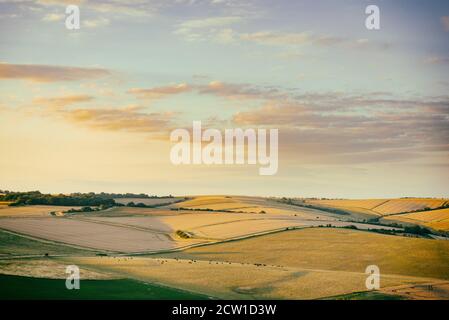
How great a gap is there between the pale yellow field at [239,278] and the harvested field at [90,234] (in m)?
16.2

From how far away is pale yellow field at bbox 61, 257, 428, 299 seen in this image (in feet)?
152

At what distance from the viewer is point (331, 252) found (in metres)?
68.8

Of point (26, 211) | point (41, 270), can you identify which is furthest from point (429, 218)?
point (41, 270)

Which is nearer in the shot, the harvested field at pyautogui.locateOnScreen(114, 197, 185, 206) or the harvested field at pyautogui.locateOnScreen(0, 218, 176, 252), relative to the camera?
the harvested field at pyautogui.locateOnScreen(0, 218, 176, 252)

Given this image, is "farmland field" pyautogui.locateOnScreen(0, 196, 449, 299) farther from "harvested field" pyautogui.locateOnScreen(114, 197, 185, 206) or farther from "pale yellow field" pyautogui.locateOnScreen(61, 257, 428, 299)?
"harvested field" pyautogui.locateOnScreen(114, 197, 185, 206)

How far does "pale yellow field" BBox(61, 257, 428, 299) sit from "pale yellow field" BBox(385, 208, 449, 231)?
189ft

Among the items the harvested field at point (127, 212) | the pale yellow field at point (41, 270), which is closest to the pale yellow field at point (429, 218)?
the harvested field at point (127, 212)

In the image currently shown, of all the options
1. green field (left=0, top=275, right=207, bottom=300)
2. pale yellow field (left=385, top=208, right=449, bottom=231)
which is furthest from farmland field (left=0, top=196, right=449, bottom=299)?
pale yellow field (left=385, top=208, right=449, bottom=231)

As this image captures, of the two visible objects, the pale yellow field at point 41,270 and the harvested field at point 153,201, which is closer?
the pale yellow field at point 41,270

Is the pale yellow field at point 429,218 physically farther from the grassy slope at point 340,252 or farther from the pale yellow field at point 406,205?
the grassy slope at point 340,252

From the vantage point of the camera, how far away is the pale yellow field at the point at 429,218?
10856 centimetres
